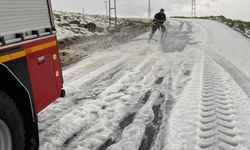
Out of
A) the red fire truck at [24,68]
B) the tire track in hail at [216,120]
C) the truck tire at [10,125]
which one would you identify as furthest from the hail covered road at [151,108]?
the truck tire at [10,125]

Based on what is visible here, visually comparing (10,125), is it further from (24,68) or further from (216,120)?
(216,120)

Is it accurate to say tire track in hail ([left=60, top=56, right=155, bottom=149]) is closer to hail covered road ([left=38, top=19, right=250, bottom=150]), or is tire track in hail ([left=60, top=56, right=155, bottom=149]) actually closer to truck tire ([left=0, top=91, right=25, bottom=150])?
hail covered road ([left=38, top=19, right=250, bottom=150])

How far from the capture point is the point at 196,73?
1012 centimetres

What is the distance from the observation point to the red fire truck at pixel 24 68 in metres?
3.78

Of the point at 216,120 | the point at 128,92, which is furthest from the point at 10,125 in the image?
the point at 128,92

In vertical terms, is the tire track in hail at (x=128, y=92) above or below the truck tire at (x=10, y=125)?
below

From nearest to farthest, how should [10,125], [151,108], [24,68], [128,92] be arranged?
[10,125] < [24,68] < [151,108] < [128,92]

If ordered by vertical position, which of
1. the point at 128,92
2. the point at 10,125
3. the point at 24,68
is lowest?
the point at 128,92

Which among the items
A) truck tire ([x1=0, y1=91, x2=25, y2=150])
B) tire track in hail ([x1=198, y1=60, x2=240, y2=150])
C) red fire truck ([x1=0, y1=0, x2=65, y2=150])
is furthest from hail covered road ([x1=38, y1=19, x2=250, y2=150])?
truck tire ([x1=0, y1=91, x2=25, y2=150])

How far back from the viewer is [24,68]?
422 cm

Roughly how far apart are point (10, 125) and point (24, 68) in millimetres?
783

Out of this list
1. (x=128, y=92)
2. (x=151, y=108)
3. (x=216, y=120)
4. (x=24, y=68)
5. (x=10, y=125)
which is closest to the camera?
(x=10, y=125)

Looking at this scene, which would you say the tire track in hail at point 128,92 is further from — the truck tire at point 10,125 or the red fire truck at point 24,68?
the truck tire at point 10,125

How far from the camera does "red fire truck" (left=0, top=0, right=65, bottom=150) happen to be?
3.78 m
